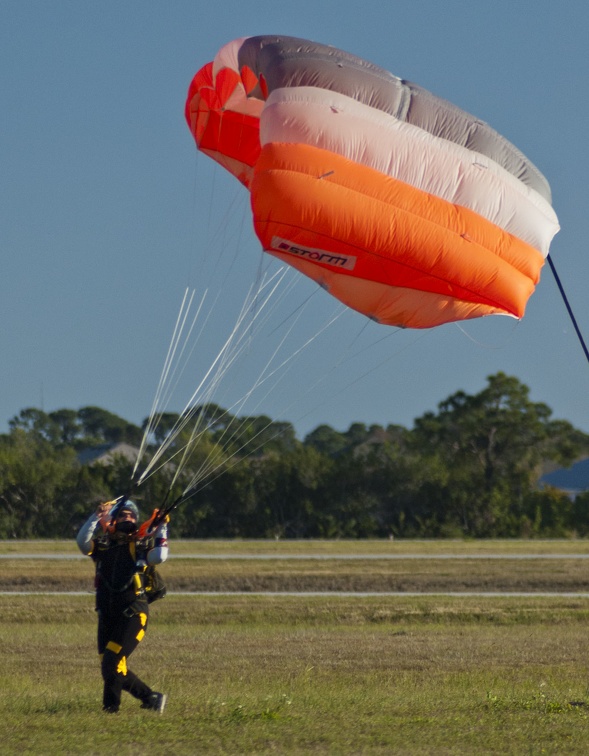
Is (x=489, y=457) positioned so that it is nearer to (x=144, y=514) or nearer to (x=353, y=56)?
(x=144, y=514)

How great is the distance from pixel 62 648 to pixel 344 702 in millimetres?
5779

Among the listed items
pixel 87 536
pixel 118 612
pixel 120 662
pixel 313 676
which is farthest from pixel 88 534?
pixel 313 676

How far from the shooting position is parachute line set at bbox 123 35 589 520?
1027 cm

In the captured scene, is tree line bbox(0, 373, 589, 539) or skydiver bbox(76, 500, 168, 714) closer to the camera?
skydiver bbox(76, 500, 168, 714)

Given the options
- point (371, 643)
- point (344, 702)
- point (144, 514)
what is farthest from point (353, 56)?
point (144, 514)

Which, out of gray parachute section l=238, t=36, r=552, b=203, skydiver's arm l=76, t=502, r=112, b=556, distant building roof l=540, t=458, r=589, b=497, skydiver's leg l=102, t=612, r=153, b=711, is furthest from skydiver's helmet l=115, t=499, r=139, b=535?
distant building roof l=540, t=458, r=589, b=497

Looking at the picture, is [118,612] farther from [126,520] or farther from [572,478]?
[572,478]

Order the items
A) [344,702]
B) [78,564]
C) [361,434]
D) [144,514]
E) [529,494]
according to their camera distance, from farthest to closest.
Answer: [361,434] < [529,494] < [144,514] < [78,564] < [344,702]

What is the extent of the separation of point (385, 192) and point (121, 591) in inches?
172

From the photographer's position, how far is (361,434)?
107 m

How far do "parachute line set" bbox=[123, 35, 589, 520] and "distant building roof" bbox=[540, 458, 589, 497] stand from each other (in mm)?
81704

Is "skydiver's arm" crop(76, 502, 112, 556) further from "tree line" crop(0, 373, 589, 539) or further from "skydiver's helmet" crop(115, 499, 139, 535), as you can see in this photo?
"tree line" crop(0, 373, 589, 539)

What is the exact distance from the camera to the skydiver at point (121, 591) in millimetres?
8500

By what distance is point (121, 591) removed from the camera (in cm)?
866
